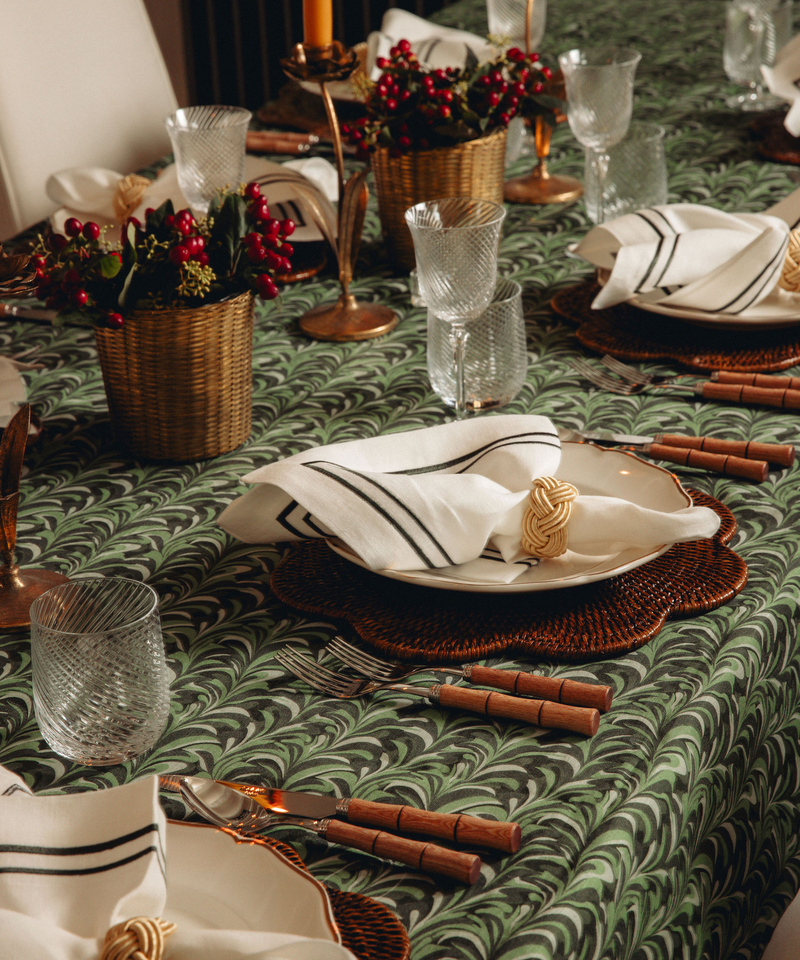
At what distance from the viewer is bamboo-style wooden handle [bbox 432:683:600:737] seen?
0.67m

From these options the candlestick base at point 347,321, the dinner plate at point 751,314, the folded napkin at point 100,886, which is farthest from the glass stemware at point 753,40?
the folded napkin at point 100,886

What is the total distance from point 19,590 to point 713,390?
26.6 inches

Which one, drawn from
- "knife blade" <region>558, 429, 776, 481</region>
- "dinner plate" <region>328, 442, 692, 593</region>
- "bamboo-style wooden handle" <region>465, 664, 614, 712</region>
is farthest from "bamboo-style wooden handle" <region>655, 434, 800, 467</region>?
"bamboo-style wooden handle" <region>465, 664, 614, 712</region>

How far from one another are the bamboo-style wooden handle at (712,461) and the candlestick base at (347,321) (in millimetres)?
415

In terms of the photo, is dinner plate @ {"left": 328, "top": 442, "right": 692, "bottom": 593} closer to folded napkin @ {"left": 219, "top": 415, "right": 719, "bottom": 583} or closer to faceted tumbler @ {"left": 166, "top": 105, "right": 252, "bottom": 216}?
folded napkin @ {"left": 219, "top": 415, "right": 719, "bottom": 583}

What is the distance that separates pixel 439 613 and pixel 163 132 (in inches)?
61.4

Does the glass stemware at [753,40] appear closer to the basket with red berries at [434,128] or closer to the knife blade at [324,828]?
the basket with red berries at [434,128]

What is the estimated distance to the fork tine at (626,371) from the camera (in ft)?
3.73

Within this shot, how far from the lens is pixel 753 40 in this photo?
6.56 feet

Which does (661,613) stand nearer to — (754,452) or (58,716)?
(754,452)

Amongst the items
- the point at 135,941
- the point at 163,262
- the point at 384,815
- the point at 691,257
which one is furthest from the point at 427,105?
the point at 135,941

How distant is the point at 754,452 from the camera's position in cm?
98

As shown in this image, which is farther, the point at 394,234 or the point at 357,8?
the point at 357,8

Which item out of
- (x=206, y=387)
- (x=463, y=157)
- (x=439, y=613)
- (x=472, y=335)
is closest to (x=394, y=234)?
(x=463, y=157)
